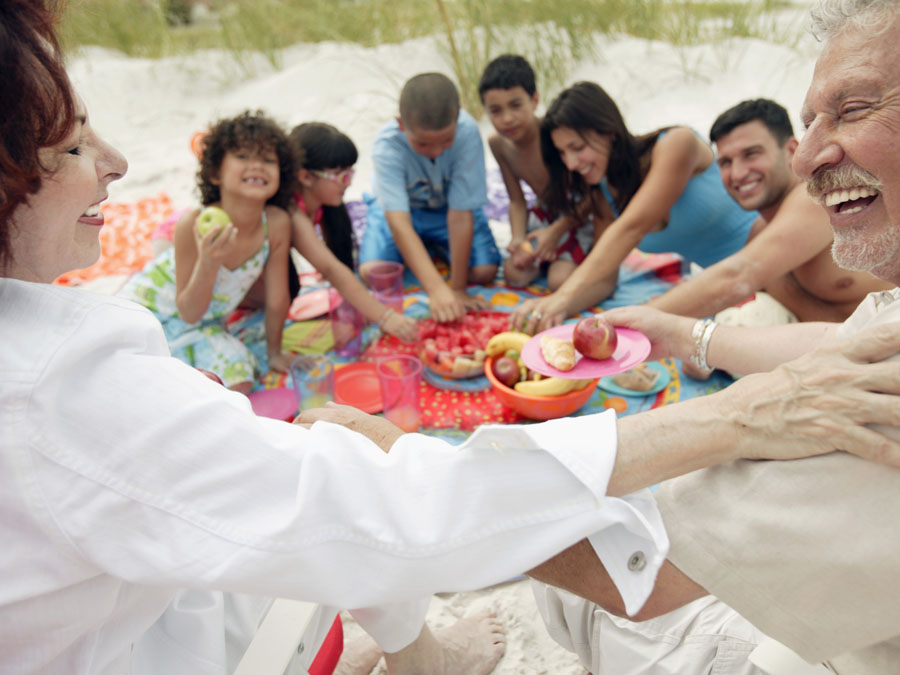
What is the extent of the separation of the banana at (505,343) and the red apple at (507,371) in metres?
0.13

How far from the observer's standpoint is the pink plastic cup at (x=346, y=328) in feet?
11.9

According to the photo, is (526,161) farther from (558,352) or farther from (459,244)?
(558,352)

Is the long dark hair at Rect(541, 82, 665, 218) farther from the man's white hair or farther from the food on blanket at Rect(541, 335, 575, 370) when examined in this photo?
the man's white hair

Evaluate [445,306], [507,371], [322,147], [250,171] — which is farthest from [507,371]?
[322,147]

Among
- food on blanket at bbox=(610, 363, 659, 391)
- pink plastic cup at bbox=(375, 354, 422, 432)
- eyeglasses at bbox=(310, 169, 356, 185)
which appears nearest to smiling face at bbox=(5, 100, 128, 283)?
pink plastic cup at bbox=(375, 354, 422, 432)

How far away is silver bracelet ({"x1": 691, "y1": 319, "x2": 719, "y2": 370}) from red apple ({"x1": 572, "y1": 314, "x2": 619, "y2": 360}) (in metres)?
0.32

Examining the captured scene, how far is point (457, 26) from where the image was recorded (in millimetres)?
7559

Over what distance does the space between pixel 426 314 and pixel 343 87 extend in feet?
17.9

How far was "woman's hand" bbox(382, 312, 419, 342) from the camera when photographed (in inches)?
137

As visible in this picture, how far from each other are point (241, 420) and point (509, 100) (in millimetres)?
3585

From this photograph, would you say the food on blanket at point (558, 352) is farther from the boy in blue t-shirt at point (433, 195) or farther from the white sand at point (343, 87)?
the white sand at point (343, 87)

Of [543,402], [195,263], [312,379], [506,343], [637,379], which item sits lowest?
[637,379]

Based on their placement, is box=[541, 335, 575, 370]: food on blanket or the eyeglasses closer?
box=[541, 335, 575, 370]: food on blanket

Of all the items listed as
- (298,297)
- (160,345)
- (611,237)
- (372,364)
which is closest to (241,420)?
(160,345)
